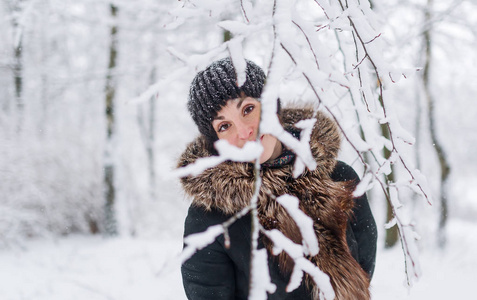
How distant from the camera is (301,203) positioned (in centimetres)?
141

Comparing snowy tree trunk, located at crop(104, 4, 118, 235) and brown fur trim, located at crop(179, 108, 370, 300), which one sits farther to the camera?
snowy tree trunk, located at crop(104, 4, 118, 235)

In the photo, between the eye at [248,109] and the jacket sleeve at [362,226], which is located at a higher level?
the eye at [248,109]

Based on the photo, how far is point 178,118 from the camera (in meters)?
13.3

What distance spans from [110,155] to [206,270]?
4.67 m

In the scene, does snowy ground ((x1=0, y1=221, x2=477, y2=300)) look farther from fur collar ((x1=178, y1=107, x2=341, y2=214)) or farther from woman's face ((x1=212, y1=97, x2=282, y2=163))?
woman's face ((x1=212, y1=97, x2=282, y2=163))

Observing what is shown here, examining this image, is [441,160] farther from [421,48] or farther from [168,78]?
[168,78]

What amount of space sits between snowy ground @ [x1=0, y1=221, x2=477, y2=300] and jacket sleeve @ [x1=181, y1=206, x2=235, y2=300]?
1481mm

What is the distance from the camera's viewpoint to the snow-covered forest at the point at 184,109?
0.93 metres

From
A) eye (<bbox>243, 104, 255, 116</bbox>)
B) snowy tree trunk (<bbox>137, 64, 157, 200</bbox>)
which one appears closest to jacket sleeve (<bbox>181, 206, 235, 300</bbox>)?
eye (<bbox>243, 104, 255, 116</bbox>)

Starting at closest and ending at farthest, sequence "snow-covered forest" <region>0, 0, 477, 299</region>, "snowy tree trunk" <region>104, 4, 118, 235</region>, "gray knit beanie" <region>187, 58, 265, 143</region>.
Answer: "snow-covered forest" <region>0, 0, 477, 299</region>
"gray knit beanie" <region>187, 58, 265, 143</region>
"snowy tree trunk" <region>104, 4, 118, 235</region>

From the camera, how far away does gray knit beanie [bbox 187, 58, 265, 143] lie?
1.46 metres

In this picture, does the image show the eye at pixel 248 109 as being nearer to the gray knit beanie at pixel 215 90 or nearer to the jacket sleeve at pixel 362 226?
the gray knit beanie at pixel 215 90

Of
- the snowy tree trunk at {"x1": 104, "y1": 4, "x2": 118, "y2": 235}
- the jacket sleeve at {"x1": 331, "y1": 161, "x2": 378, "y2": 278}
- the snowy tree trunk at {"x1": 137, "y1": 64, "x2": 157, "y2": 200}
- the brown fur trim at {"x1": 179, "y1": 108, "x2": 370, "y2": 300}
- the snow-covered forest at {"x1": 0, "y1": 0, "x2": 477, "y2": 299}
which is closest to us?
the snow-covered forest at {"x1": 0, "y1": 0, "x2": 477, "y2": 299}

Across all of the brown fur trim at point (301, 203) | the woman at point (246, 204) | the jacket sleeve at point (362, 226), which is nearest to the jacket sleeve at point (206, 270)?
the woman at point (246, 204)
